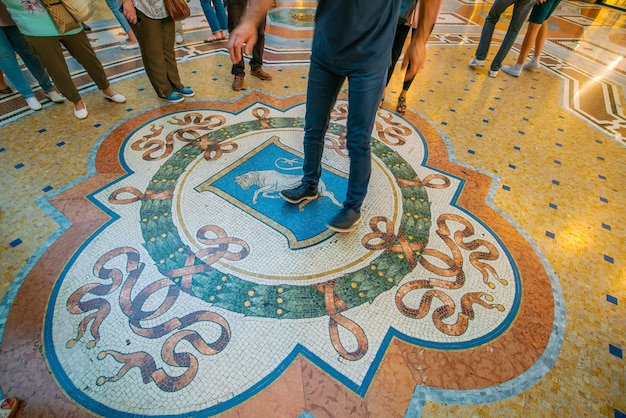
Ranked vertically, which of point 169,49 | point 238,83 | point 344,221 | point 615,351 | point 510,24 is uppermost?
point 510,24

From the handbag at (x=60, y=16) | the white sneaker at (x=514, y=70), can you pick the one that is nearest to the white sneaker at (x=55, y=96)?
the handbag at (x=60, y=16)

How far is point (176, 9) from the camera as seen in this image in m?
2.21

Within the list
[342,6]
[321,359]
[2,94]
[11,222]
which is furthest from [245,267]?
[2,94]

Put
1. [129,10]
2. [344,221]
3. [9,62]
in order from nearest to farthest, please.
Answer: [344,221] < [129,10] < [9,62]

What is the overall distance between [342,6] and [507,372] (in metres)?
1.57

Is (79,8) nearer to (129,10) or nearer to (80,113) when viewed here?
(129,10)

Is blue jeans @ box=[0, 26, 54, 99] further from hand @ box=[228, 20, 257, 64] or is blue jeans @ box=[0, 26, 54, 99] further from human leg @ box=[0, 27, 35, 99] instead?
hand @ box=[228, 20, 257, 64]

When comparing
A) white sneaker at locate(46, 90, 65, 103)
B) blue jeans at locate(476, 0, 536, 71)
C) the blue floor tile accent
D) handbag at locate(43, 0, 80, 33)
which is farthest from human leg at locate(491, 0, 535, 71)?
white sneaker at locate(46, 90, 65, 103)

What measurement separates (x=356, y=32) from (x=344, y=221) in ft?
2.88

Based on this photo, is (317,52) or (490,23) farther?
(490,23)

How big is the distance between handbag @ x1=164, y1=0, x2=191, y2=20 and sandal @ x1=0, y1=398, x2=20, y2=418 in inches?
96.9

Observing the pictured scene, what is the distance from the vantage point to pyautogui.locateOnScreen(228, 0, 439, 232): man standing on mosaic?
107 cm

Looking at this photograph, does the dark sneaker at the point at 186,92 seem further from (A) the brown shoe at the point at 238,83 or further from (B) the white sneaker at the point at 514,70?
(B) the white sneaker at the point at 514,70

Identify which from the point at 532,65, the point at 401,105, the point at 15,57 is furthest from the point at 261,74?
the point at 532,65
